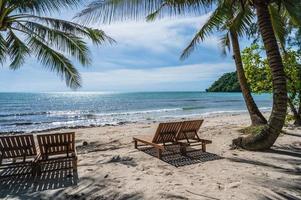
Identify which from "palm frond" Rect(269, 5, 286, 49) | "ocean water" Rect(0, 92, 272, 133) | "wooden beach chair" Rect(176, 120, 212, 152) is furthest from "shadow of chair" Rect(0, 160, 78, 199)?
"ocean water" Rect(0, 92, 272, 133)

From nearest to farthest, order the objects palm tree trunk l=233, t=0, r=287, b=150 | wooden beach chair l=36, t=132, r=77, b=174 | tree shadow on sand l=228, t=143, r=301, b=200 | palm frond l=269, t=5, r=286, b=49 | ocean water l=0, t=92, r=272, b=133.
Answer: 1. tree shadow on sand l=228, t=143, r=301, b=200
2. wooden beach chair l=36, t=132, r=77, b=174
3. palm tree trunk l=233, t=0, r=287, b=150
4. palm frond l=269, t=5, r=286, b=49
5. ocean water l=0, t=92, r=272, b=133

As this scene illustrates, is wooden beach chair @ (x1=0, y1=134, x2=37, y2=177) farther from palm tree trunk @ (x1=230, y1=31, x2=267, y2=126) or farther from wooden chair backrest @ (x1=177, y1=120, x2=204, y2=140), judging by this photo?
palm tree trunk @ (x1=230, y1=31, x2=267, y2=126)

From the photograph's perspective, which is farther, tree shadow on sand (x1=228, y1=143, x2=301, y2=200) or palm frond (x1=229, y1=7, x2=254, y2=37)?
palm frond (x1=229, y1=7, x2=254, y2=37)

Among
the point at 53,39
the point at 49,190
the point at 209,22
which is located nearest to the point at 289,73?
the point at 209,22

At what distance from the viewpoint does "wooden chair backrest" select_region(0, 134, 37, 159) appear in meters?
5.93

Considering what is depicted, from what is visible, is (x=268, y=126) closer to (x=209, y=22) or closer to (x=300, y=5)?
(x=300, y=5)

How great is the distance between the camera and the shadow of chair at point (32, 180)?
200 inches

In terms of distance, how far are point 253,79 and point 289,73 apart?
4.39ft

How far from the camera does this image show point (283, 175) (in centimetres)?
535

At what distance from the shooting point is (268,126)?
7137 mm

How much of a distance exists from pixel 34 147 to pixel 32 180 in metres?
0.78

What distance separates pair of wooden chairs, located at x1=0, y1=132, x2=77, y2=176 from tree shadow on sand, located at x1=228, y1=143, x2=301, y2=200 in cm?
369

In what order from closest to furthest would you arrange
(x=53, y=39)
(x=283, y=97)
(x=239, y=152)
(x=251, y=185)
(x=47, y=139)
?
(x=251, y=185)
(x=47, y=139)
(x=283, y=97)
(x=239, y=152)
(x=53, y=39)

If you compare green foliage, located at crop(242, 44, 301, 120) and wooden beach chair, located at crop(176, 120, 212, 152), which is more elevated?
green foliage, located at crop(242, 44, 301, 120)
